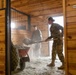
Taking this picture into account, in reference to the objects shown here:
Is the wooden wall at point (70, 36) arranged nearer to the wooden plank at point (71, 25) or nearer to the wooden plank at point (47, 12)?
the wooden plank at point (71, 25)

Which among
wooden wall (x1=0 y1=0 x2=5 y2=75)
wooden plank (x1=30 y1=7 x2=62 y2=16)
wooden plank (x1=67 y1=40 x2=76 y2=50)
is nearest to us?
wooden plank (x1=67 y1=40 x2=76 y2=50)

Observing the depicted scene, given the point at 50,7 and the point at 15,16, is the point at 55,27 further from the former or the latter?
the point at 15,16

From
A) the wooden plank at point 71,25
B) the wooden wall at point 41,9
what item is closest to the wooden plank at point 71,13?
the wooden plank at point 71,25

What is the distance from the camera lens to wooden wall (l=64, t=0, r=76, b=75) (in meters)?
2.17

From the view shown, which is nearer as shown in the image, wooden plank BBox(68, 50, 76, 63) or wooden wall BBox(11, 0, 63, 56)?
wooden plank BBox(68, 50, 76, 63)

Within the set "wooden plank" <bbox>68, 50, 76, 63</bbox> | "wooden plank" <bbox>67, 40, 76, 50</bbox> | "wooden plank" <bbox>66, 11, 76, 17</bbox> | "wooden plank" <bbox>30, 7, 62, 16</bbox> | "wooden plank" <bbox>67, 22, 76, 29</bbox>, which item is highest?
"wooden plank" <bbox>30, 7, 62, 16</bbox>

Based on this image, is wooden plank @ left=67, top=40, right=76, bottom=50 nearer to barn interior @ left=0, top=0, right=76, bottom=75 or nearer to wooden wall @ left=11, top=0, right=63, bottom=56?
barn interior @ left=0, top=0, right=76, bottom=75

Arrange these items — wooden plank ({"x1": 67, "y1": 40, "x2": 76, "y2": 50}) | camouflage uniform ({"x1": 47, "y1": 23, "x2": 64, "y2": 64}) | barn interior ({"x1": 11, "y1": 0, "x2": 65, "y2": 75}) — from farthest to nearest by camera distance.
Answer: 1. barn interior ({"x1": 11, "y1": 0, "x2": 65, "y2": 75})
2. camouflage uniform ({"x1": 47, "y1": 23, "x2": 64, "y2": 64})
3. wooden plank ({"x1": 67, "y1": 40, "x2": 76, "y2": 50})

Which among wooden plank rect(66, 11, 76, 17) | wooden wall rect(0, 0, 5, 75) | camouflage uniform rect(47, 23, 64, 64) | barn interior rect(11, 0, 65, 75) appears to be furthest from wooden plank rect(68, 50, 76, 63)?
barn interior rect(11, 0, 65, 75)

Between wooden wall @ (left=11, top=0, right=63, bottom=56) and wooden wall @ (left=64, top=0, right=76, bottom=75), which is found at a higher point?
wooden wall @ (left=11, top=0, right=63, bottom=56)

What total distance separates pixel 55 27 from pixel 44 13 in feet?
6.60

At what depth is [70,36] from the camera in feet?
7.23

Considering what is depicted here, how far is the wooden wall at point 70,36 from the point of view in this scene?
217 centimetres

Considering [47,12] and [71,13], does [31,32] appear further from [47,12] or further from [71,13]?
[71,13]
